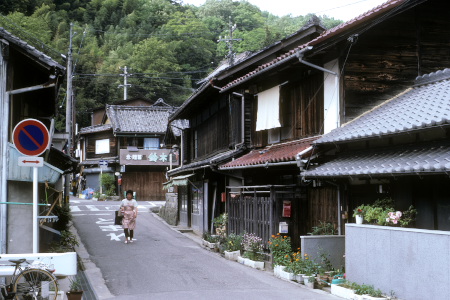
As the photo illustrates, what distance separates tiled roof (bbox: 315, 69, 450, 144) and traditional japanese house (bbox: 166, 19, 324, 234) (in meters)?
1.90

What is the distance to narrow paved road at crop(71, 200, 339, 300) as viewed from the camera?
10797mm

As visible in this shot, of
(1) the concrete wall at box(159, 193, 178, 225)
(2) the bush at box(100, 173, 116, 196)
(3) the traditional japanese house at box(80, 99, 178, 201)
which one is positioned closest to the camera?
(1) the concrete wall at box(159, 193, 178, 225)

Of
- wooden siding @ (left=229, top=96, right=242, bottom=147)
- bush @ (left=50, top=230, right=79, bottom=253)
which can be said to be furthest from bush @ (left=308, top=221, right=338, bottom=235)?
wooden siding @ (left=229, top=96, right=242, bottom=147)

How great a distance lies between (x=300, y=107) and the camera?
15.9 meters

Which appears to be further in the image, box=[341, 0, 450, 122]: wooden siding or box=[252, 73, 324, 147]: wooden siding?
box=[252, 73, 324, 147]: wooden siding

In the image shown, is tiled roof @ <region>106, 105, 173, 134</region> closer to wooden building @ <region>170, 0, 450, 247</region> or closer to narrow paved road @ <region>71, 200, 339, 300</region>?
narrow paved road @ <region>71, 200, 339, 300</region>

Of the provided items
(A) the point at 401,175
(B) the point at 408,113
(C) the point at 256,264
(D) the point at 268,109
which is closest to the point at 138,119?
(D) the point at 268,109

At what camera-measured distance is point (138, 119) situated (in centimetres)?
5312

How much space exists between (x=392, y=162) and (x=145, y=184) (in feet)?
141

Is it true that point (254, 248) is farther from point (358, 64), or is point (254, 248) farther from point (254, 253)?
point (358, 64)

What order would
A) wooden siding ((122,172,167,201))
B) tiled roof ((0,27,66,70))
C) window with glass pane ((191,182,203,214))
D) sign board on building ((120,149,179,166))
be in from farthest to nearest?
wooden siding ((122,172,167,201))
sign board on building ((120,149,179,166))
window with glass pane ((191,182,203,214))
tiled roof ((0,27,66,70))

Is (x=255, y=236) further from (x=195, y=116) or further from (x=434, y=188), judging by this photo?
(x=195, y=116)

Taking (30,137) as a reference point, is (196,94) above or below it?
above

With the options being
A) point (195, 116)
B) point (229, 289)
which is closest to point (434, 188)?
point (229, 289)
